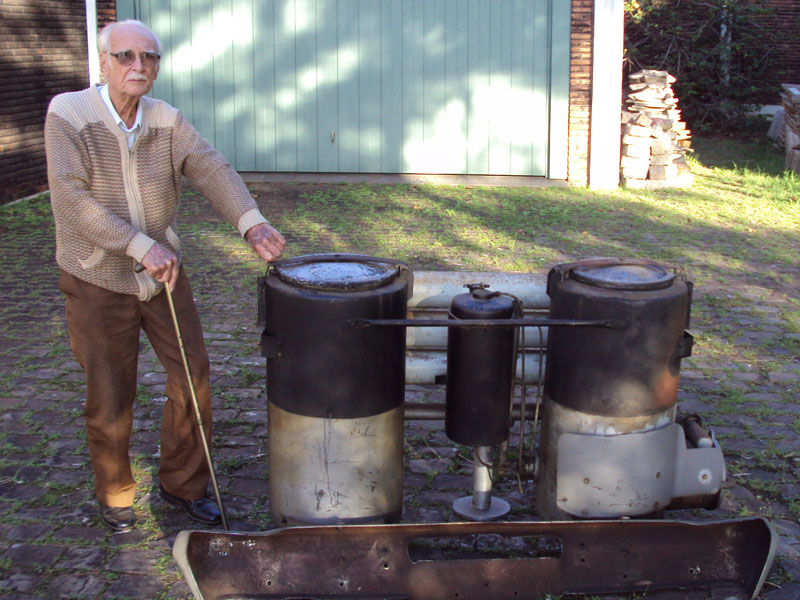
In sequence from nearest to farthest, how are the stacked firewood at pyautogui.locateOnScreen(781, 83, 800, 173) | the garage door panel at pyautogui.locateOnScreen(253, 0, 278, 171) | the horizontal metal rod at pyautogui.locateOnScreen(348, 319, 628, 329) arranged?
the horizontal metal rod at pyautogui.locateOnScreen(348, 319, 628, 329)
the garage door panel at pyautogui.locateOnScreen(253, 0, 278, 171)
the stacked firewood at pyautogui.locateOnScreen(781, 83, 800, 173)

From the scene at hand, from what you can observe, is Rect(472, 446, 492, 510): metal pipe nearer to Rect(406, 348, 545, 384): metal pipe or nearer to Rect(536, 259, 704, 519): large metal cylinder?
Rect(536, 259, 704, 519): large metal cylinder

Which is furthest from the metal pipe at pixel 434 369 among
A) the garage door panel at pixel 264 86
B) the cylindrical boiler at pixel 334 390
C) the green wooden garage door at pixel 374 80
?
the garage door panel at pixel 264 86

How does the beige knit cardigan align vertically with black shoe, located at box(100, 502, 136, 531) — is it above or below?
above

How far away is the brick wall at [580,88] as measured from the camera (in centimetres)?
1214

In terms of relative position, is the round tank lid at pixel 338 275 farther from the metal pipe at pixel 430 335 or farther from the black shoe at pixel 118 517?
the black shoe at pixel 118 517

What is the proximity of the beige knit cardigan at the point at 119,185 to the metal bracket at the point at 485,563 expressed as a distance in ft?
3.70

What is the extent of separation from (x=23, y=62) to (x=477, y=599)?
33.7 feet

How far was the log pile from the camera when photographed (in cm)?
1248

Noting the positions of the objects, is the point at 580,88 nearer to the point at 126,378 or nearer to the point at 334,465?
the point at 126,378

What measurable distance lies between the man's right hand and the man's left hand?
37cm

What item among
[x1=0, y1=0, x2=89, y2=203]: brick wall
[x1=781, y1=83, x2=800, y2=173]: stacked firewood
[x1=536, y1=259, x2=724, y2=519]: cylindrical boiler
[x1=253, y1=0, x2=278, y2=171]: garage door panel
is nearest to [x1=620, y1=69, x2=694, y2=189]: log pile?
[x1=781, y1=83, x2=800, y2=173]: stacked firewood

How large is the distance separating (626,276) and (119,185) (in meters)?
2.04

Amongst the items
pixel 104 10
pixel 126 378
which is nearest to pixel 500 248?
pixel 126 378

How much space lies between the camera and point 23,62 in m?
11.6
